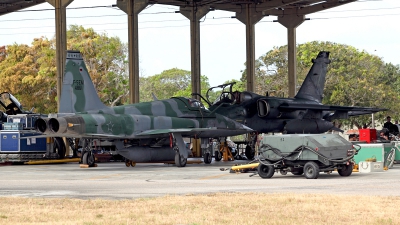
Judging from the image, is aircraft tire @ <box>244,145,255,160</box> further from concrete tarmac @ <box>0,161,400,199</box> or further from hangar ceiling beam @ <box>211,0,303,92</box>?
concrete tarmac @ <box>0,161,400,199</box>

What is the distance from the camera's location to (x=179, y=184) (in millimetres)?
18344

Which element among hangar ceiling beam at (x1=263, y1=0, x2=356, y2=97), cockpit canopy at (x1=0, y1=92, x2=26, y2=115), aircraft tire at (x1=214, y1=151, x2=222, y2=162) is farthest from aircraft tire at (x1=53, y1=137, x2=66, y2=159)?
hangar ceiling beam at (x1=263, y1=0, x2=356, y2=97)

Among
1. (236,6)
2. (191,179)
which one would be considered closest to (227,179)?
(191,179)

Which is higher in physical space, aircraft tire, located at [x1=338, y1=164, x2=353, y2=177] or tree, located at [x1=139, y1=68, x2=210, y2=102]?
tree, located at [x1=139, y1=68, x2=210, y2=102]

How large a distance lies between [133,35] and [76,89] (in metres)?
11.4

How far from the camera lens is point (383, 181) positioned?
18.2 metres

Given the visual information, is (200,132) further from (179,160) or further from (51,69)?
(51,69)

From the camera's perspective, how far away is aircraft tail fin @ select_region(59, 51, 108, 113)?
26.7 meters

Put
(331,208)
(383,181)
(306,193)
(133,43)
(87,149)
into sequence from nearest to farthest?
(331,208) < (306,193) < (383,181) < (87,149) < (133,43)

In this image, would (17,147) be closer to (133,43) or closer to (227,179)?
(133,43)

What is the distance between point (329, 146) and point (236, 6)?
2579 centimetres

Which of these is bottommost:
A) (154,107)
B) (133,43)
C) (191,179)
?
(191,179)

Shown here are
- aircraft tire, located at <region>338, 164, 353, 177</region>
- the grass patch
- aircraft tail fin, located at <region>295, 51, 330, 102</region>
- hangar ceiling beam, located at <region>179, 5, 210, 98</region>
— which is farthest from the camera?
hangar ceiling beam, located at <region>179, 5, 210, 98</region>

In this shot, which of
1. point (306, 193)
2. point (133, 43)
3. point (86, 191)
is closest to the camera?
point (306, 193)
